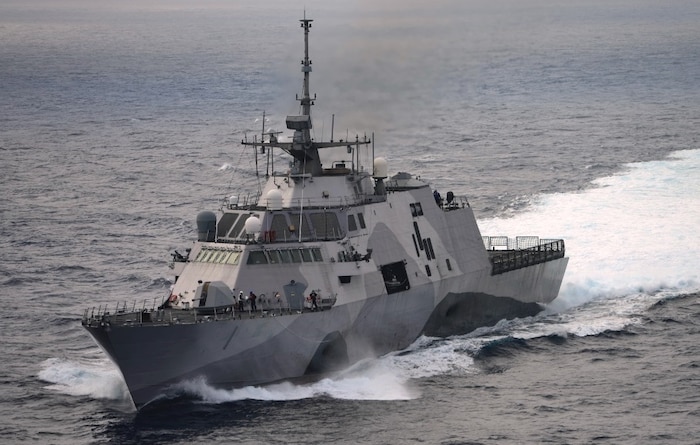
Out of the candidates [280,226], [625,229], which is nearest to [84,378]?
[280,226]

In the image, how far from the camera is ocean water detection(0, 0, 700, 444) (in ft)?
131

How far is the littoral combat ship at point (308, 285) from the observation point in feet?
133

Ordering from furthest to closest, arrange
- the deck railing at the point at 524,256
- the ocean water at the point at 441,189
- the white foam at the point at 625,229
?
the white foam at the point at 625,229 < the deck railing at the point at 524,256 < the ocean water at the point at 441,189

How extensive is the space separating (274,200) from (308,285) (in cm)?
320

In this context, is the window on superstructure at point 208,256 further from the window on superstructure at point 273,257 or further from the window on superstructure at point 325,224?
the window on superstructure at point 325,224

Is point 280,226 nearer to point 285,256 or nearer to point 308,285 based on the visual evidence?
point 285,256

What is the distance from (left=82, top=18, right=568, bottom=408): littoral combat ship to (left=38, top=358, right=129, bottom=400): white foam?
69.6 inches

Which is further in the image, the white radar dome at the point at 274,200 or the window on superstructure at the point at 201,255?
the white radar dome at the point at 274,200

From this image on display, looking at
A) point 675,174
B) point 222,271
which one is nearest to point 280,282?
point 222,271

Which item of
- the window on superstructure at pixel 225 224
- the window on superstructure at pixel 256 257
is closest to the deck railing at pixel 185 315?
the window on superstructure at pixel 256 257

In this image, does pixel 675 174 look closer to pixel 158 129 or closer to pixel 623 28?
pixel 158 129

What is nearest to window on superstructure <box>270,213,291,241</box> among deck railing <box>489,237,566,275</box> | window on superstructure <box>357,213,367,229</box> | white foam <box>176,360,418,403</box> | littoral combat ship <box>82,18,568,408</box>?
littoral combat ship <box>82,18,568,408</box>

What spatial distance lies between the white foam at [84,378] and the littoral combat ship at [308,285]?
5.80 ft

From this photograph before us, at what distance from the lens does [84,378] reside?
142ft
